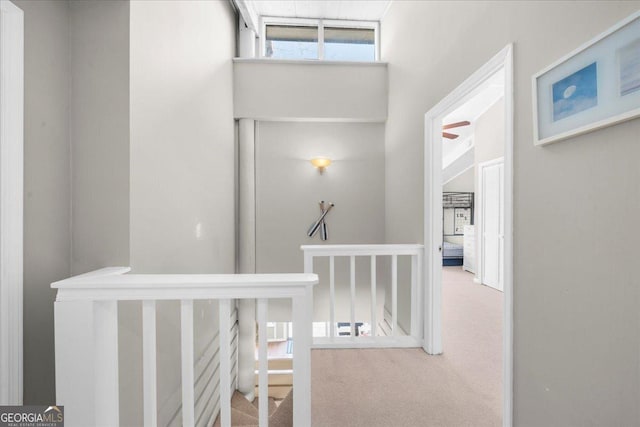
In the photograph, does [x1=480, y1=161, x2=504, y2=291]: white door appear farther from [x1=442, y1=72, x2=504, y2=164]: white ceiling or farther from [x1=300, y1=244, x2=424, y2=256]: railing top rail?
[x1=300, y1=244, x2=424, y2=256]: railing top rail

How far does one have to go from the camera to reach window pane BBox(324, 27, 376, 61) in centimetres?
376

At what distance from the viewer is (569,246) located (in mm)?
1031

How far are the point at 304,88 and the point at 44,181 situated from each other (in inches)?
105

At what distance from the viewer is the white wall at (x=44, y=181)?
1.15 meters

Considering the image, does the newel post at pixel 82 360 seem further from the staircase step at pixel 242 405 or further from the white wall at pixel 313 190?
the white wall at pixel 313 190

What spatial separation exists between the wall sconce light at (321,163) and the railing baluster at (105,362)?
2769 mm

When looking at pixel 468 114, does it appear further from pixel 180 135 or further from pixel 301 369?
pixel 301 369

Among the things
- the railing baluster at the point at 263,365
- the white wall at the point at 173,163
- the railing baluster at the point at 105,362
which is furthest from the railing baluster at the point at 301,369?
the white wall at the point at 173,163

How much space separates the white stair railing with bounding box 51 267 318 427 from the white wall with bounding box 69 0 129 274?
0.37m

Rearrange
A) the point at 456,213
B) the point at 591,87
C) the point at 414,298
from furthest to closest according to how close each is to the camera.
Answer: the point at 456,213 → the point at 414,298 → the point at 591,87

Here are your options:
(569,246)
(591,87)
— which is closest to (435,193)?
(569,246)

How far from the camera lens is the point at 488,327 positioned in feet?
9.24

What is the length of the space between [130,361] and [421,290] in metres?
2.02

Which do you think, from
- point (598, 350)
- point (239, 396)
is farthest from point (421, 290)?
point (239, 396)
